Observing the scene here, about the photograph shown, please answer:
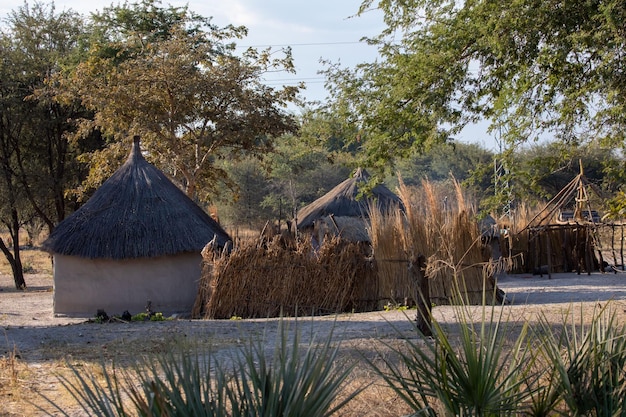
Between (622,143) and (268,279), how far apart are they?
649cm

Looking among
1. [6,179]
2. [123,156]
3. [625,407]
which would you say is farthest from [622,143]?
[6,179]

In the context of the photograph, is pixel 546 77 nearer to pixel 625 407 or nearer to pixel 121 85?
→ pixel 625 407

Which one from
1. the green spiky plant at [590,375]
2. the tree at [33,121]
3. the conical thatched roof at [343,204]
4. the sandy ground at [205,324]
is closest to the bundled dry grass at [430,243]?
the sandy ground at [205,324]

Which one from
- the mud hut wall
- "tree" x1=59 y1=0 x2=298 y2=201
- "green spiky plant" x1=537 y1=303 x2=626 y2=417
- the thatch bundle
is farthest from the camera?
"tree" x1=59 y1=0 x2=298 y2=201

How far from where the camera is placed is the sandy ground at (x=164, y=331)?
695cm

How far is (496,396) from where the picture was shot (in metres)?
4.15

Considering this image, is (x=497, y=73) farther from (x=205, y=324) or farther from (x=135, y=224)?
(x=135, y=224)

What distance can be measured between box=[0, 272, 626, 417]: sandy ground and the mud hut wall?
0.60m

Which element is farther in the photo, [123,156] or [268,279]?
[123,156]

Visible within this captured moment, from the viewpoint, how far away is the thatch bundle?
13.3 meters

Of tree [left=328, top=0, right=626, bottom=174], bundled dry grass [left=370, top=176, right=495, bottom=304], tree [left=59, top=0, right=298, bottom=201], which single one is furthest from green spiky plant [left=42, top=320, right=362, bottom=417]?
tree [left=59, top=0, right=298, bottom=201]

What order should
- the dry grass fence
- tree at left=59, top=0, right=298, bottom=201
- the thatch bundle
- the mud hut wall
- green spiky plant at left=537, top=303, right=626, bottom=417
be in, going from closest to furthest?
green spiky plant at left=537, top=303, right=626, bottom=417
the dry grass fence
the thatch bundle
the mud hut wall
tree at left=59, top=0, right=298, bottom=201

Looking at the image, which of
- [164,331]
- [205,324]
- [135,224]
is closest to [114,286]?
[135,224]

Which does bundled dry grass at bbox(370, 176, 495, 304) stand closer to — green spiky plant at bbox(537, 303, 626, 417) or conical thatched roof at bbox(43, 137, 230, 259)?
conical thatched roof at bbox(43, 137, 230, 259)
